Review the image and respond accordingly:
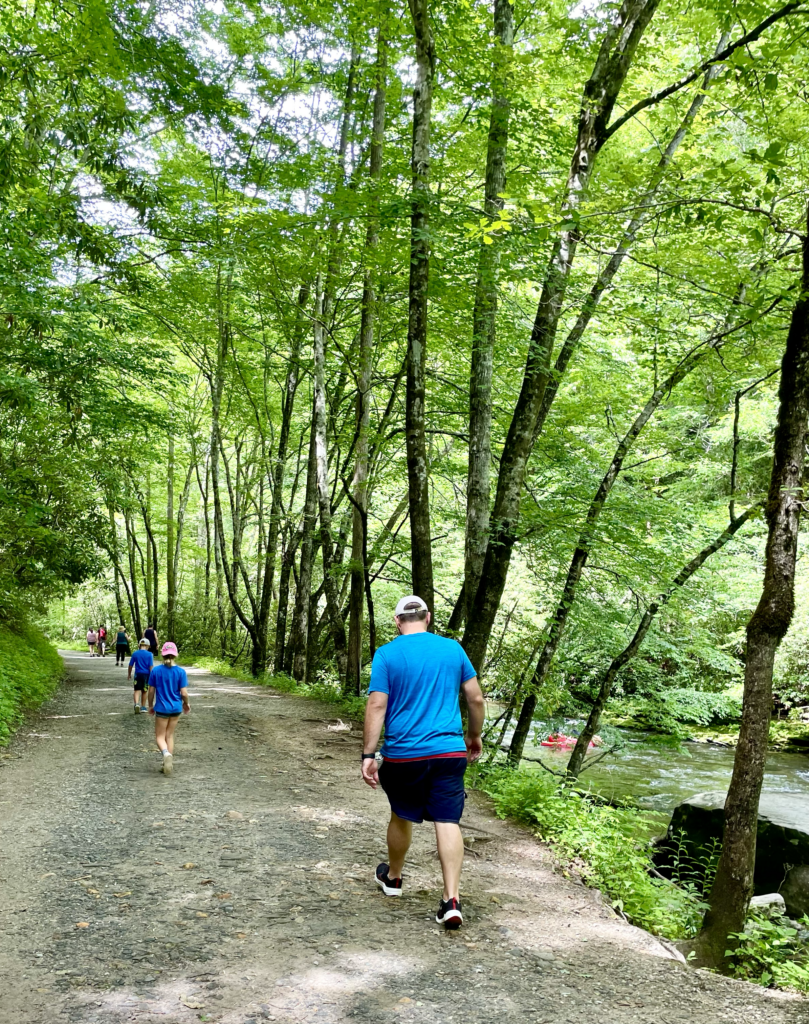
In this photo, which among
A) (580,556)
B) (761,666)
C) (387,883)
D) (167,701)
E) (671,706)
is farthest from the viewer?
(671,706)

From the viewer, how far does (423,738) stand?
4.04 metres

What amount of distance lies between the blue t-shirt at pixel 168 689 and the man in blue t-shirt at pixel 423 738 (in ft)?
14.7

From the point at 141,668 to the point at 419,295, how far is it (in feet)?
27.1

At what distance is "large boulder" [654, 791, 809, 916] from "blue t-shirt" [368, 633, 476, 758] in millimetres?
5267

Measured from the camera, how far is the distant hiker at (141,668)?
12234 mm

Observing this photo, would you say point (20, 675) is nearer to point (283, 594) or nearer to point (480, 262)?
point (283, 594)

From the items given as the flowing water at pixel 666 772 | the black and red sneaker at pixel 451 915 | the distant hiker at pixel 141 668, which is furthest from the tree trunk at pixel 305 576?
the black and red sneaker at pixel 451 915

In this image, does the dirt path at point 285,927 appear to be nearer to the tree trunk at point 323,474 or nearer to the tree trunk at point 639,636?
the tree trunk at point 639,636

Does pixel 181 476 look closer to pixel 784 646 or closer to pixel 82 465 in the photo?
pixel 82 465

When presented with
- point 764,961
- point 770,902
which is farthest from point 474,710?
point 770,902

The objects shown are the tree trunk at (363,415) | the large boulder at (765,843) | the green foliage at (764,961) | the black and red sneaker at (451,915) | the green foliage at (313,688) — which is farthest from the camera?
the green foliage at (313,688)

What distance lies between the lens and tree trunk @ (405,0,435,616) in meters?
7.98

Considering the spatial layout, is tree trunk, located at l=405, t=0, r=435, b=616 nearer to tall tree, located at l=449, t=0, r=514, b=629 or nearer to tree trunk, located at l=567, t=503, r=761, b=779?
tall tree, located at l=449, t=0, r=514, b=629

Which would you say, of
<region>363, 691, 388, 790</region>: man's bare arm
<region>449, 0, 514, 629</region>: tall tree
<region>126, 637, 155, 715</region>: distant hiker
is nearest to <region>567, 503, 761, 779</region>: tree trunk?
<region>449, 0, 514, 629</region>: tall tree
